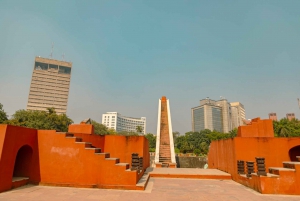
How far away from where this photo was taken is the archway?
6.81 m

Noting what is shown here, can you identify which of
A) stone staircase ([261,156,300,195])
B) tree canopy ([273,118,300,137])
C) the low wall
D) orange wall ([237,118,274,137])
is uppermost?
tree canopy ([273,118,300,137])

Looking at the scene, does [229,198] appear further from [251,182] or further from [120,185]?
[120,185]

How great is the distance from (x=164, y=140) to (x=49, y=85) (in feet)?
390

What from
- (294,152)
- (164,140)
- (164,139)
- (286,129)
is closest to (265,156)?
(294,152)

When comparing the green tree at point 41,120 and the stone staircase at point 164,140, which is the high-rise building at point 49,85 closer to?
the green tree at point 41,120

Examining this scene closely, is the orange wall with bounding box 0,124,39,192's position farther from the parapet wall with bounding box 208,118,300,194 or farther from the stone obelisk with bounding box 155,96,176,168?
the stone obelisk with bounding box 155,96,176,168

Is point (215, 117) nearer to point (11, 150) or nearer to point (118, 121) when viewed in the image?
point (118, 121)

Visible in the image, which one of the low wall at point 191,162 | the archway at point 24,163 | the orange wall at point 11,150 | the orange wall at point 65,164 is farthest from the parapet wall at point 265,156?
the low wall at point 191,162

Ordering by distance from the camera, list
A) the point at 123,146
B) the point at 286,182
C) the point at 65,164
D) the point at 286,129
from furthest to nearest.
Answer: the point at 286,129, the point at 123,146, the point at 65,164, the point at 286,182

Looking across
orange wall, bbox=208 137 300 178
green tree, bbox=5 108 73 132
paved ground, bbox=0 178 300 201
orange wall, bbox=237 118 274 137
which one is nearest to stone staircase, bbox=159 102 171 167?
orange wall, bbox=237 118 274 137

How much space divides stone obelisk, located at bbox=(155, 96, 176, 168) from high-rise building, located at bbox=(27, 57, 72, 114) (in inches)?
4202

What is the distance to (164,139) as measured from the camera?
21.6 m

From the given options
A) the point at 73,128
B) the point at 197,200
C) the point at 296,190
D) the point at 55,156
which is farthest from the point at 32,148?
the point at 296,190

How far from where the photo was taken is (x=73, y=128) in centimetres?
1038
